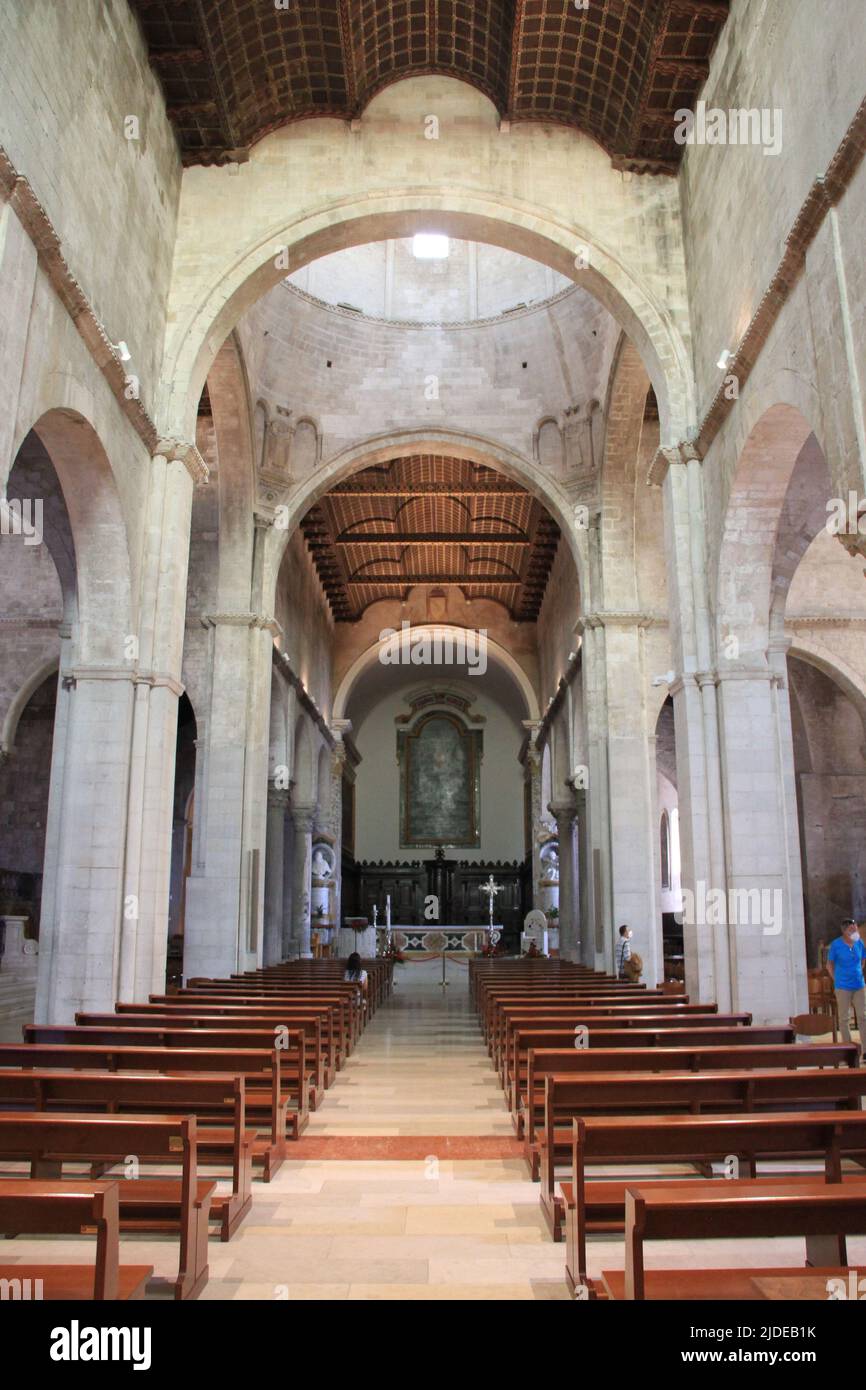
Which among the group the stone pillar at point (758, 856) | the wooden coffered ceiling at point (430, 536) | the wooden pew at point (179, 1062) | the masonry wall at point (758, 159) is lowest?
the wooden pew at point (179, 1062)

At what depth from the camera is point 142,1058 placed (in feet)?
21.6

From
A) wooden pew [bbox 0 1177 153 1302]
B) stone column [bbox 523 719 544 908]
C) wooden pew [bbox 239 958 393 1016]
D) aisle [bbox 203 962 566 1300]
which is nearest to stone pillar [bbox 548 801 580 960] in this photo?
wooden pew [bbox 239 958 393 1016]

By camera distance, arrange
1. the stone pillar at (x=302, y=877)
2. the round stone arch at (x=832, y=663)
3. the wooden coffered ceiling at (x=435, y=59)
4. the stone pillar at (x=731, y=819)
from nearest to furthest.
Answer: the stone pillar at (x=731, y=819) < the wooden coffered ceiling at (x=435, y=59) < the round stone arch at (x=832, y=663) < the stone pillar at (x=302, y=877)

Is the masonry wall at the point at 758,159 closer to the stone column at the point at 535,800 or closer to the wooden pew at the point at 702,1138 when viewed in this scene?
the wooden pew at the point at 702,1138

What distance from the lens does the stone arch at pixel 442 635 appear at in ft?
108

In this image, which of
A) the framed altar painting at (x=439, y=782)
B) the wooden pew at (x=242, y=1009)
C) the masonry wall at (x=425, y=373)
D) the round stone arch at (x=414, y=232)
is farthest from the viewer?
the framed altar painting at (x=439, y=782)

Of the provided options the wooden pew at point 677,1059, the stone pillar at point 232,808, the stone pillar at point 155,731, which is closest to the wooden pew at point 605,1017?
the wooden pew at point 677,1059

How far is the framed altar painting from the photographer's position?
40281 mm

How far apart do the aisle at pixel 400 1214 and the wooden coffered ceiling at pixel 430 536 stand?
1742cm

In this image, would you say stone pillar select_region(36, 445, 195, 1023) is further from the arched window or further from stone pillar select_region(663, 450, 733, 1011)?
the arched window

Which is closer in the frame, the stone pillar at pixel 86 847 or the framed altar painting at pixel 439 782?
the stone pillar at pixel 86 847
